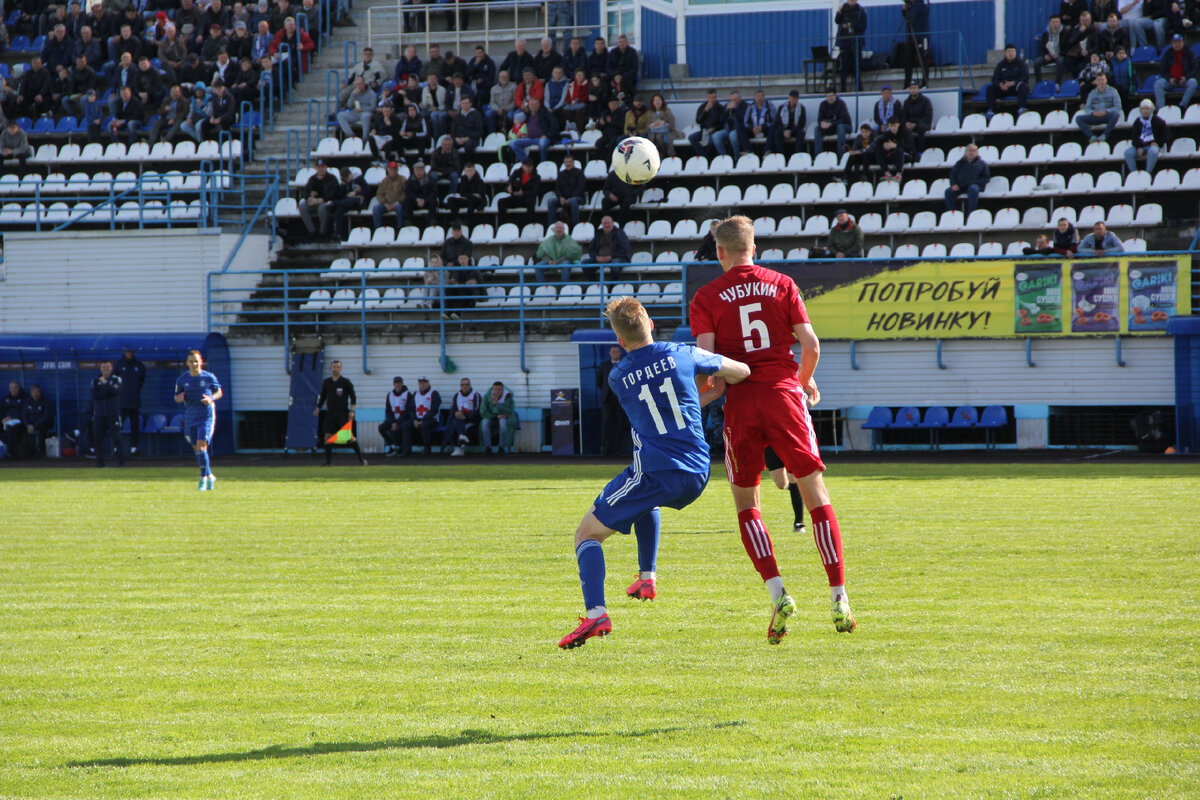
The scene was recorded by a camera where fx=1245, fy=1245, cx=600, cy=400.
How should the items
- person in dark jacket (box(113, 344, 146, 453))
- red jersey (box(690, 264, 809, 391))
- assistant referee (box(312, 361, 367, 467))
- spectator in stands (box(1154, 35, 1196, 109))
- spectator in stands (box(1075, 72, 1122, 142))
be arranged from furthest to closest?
spectator in stands (box(1154, 35, 1196, 109)) < spectator in stands (box(1075, 72, 1122, 142)) < person in dark jacket (box(113, 344, 146, 453)) < assistant referee (box(312, 361, 367, 467)) < red jersey (box(690, 264, 809, 391))

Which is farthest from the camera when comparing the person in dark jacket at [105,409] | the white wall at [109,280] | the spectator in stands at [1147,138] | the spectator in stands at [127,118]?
the spectator in stands at [127,118]

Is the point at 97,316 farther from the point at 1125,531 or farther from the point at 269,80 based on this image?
the point at 1125,531

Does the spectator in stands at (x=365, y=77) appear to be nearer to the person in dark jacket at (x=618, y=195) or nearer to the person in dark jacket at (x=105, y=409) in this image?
the person in dark jacket at (x=618, y=195)

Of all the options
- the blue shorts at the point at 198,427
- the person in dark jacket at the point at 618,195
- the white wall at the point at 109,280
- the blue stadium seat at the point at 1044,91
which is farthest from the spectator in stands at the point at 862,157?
the blue shorts at the point at 198,427

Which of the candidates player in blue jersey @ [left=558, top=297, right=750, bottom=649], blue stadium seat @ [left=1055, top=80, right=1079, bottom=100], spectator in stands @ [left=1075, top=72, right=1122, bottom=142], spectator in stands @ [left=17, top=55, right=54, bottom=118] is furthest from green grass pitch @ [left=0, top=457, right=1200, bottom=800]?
spectator in stands @ [left=17, top=55, right=54, bottom=118]

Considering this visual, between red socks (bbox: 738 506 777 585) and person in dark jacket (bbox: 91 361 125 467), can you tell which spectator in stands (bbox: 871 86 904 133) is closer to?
person in dark jacket (bbox: 91 361 125 467)

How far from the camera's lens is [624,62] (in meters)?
28.0

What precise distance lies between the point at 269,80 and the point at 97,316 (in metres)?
7.72

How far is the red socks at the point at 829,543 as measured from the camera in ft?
21.4

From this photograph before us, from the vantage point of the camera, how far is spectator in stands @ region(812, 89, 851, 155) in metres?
25.9

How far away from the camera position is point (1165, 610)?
7523 millimetres

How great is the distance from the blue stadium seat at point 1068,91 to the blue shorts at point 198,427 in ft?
58.3

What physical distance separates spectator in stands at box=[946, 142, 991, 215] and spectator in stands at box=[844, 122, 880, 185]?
1.82 metres

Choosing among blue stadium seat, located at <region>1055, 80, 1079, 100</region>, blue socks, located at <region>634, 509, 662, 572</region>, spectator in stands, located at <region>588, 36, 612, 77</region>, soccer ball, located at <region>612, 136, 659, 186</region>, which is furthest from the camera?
spectator in stands, located at <region>588, 36, 612, 77</region>
